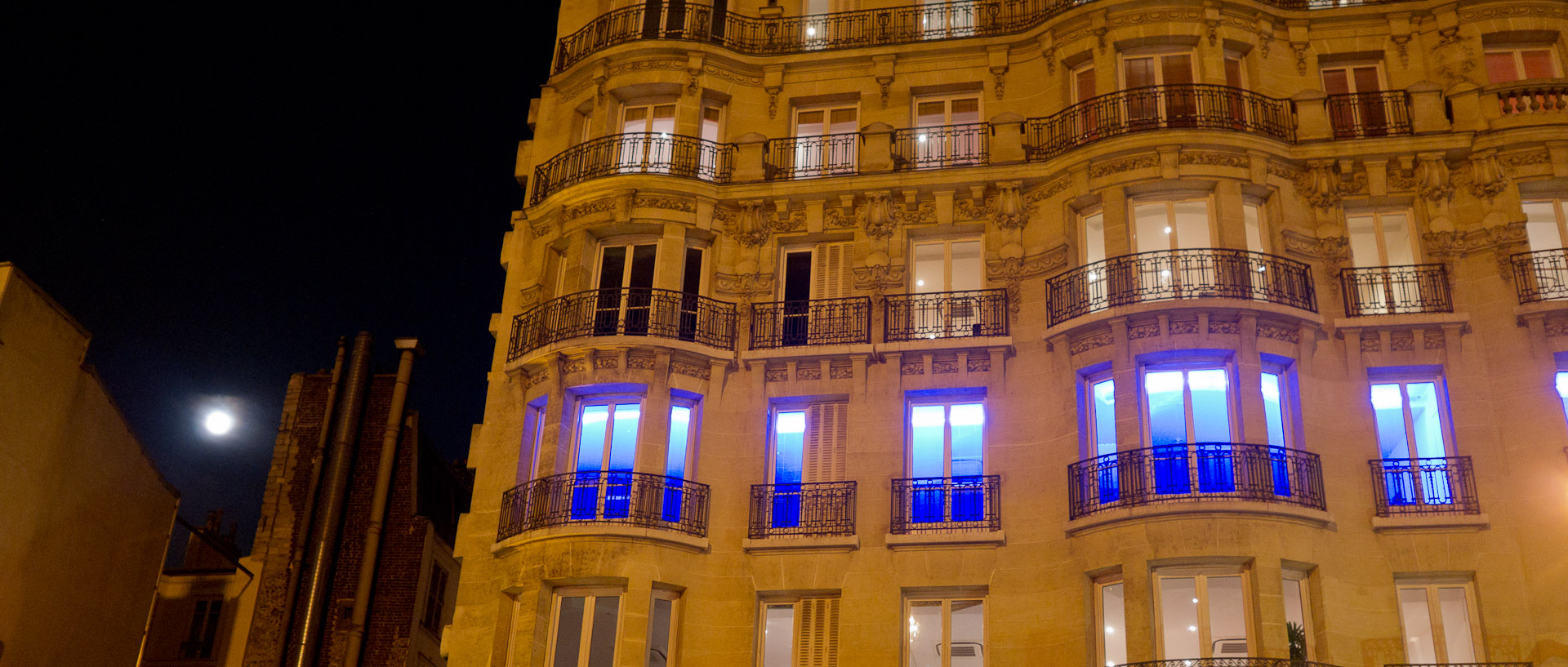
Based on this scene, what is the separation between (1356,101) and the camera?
76.7 feet

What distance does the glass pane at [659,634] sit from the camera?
2052 centimetres

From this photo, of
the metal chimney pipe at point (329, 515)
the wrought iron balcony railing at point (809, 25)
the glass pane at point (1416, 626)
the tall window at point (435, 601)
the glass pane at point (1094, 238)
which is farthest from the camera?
the tall window at point (435, 601)

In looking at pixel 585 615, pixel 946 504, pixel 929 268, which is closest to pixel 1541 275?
pixel 929 268

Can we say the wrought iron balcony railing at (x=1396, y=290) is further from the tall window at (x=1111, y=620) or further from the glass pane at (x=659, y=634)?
the glass pane at (x=659, y=634)

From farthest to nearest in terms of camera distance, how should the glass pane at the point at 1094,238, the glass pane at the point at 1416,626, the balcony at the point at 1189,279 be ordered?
the glass pane at the point at 1094,238, the balcony at the point at 1189,279, the glass pane at the point at 1416,626

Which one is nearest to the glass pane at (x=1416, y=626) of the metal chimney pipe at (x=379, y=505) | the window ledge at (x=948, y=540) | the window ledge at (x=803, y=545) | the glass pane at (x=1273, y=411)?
the glass pane at (x=1273, y=411)

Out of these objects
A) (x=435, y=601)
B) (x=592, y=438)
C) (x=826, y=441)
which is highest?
(x=826, y=441)

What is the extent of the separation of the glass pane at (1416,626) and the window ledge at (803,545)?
8207mm

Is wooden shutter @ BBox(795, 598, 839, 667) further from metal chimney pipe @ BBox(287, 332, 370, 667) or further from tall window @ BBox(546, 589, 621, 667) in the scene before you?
metal chimney pipe @ BBox(287, 332, 370, 667)

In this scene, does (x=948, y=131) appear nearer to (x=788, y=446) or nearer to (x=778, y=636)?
(x=788, y=446)

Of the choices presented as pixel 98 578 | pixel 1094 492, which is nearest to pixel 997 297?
pixel 1094 492

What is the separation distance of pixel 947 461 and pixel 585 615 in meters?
6.38

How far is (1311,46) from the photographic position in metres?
24.1

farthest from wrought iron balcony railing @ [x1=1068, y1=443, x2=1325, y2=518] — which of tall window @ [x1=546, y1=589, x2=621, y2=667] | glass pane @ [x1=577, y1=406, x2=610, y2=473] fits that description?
glass pane @ [x1=577, y1=406, x2=610, y2=473]
